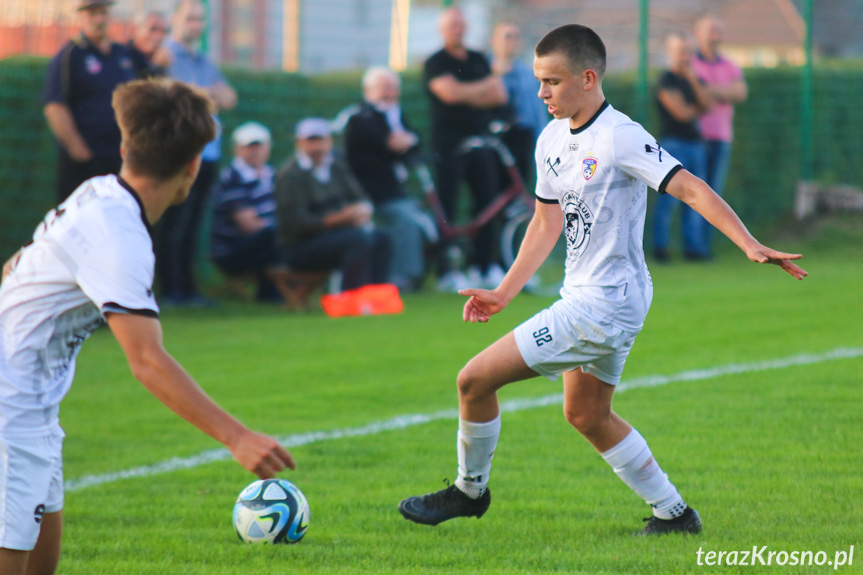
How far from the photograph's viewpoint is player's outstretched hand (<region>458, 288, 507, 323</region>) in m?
3.99

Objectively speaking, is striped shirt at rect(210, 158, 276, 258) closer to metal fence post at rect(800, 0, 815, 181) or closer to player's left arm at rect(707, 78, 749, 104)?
player's left arm at rect(707, 78, 749, 104)

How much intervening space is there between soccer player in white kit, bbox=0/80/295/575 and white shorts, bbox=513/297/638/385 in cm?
144

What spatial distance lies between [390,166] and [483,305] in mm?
6909

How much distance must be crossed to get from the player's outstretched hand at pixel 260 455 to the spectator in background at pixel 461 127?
826 centimetres

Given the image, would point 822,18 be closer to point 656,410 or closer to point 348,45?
point 348,45

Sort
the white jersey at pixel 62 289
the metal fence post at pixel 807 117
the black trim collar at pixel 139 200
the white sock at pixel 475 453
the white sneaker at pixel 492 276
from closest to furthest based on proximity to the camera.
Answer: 1. the white jersey at pixel 62 289
2. the black trim collar at pixel 139 200
3. the white sock at pixel 475 453
4. the white sneaker at pixel 492 276
5. the metal fence post at pixel 807 117

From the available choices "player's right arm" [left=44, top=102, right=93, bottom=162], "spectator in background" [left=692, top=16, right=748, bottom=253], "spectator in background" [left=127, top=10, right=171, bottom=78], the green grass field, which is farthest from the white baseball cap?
"spectator in background" [left=692, top=16, right=748, bottom=253]

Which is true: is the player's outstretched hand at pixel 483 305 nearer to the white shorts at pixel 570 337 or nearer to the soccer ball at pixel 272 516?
the white shorts at pixel 570 337

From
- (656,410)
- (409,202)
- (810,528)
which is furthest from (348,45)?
(810,528)

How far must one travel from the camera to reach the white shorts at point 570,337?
12.6 ft

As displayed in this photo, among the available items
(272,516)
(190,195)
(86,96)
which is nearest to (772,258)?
(272,516)

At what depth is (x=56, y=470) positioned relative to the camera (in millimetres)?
3098

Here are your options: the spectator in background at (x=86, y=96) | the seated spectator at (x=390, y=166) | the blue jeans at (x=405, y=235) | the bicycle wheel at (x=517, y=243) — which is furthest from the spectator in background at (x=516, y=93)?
the spectator in background at (x=86, y=96)

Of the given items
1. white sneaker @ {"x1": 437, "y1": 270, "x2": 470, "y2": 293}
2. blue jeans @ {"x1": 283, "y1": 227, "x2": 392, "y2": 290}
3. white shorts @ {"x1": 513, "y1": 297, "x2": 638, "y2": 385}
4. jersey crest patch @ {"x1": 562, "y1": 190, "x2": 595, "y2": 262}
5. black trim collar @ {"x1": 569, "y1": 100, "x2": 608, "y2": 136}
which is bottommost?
white sneaker @ {"x1": 437, "y1": 270, "x2": 470, "y2": 293}
